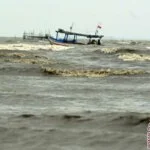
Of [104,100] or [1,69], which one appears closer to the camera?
[104,100]

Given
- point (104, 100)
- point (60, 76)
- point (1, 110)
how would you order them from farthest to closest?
point (60, 76) → point (104, 100) → point (1, 110)

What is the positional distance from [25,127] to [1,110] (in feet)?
8.04

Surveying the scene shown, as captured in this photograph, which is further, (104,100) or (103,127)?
(104,100)

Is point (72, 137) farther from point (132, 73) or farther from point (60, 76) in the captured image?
point (132, 73)

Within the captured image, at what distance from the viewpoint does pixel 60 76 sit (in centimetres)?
2350

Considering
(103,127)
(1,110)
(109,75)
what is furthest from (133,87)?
(103,127)

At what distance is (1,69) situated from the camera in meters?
26.3

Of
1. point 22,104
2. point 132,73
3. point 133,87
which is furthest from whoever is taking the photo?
point 132,73

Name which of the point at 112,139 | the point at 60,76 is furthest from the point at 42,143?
the point at 60,76

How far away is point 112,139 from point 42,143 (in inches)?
48.0

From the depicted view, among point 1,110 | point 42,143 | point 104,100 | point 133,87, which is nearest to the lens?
point 42,143

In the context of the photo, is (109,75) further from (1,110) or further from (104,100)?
(1,110)

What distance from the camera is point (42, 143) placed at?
7.52 m

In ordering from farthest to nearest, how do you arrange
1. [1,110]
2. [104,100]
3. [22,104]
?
[104,100], [22,104], [1,110]
